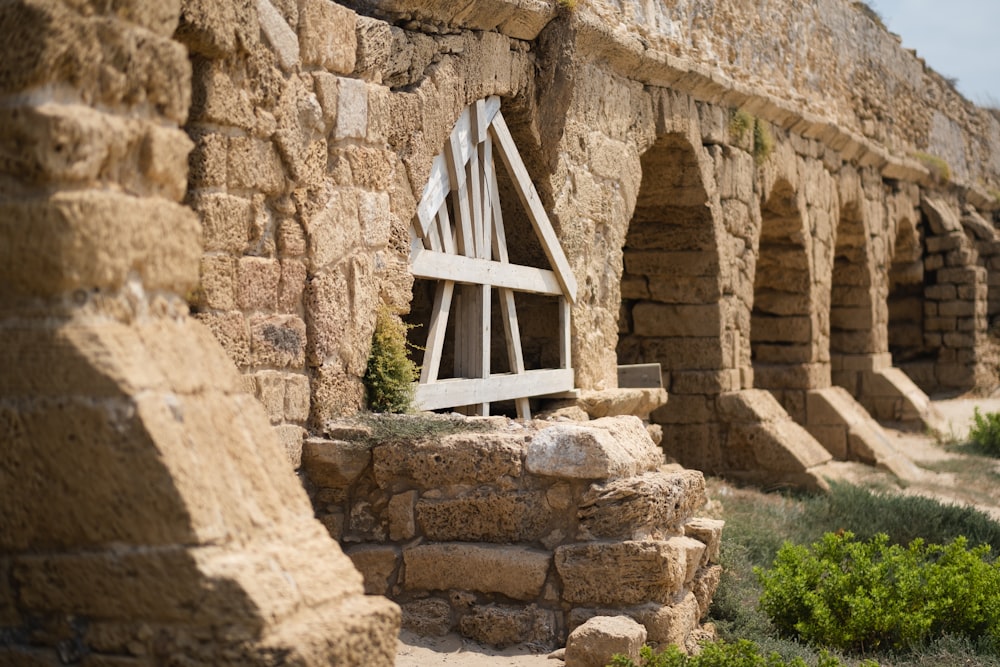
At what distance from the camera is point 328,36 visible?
4871 mm

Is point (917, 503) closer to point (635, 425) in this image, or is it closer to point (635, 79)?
point (635, 79)

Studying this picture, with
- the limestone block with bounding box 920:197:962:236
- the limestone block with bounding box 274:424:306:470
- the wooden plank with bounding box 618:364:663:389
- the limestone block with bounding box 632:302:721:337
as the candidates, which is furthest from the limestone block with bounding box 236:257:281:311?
the limestone block with bounding box 920:197:962:236

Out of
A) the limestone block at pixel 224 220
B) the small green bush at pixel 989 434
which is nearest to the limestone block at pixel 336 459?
the limestone block at pixel 224 220

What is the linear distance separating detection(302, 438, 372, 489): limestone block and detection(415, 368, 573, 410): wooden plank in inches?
31.4

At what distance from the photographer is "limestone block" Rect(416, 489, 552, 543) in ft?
14.8

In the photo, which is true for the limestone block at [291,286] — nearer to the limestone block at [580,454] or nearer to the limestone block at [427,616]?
the limestone block at [580,454]

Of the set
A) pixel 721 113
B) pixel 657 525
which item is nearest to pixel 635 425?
pixel 657 525

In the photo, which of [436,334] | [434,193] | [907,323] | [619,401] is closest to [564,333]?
[619,401]

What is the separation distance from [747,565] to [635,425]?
6.72ft

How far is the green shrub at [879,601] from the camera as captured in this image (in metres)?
5.32

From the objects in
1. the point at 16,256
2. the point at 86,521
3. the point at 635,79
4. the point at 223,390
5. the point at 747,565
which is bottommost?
the point at 747,565

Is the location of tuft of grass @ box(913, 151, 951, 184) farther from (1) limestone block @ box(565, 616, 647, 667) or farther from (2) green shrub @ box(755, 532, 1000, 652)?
(1) limestone block @ box(565, 616, 647, 667)

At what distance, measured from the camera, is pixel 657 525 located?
4.53m

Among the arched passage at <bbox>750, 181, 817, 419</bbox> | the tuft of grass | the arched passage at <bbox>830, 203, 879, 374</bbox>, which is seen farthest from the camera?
the tuft of grass
